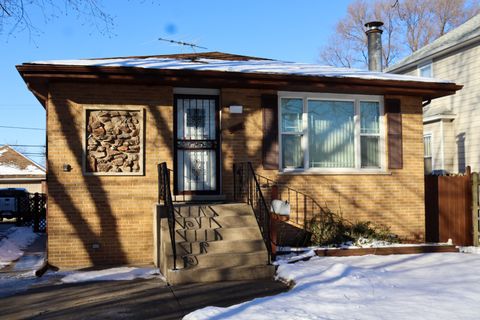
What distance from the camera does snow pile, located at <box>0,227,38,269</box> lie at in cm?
1021

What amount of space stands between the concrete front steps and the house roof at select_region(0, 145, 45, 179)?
30102 millimetres

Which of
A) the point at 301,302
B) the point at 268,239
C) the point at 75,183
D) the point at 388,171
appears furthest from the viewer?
the point at 388,171

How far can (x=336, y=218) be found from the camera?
9695mm

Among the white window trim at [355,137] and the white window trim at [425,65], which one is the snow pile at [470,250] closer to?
the white window trim at [355,137]

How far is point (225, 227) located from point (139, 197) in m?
1.91

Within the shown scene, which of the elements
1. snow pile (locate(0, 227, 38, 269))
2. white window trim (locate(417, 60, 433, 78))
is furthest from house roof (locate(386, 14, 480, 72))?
snow pile (locate(0, 227, 38, 269))

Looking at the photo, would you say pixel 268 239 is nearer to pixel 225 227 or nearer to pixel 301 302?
pixel 225 227

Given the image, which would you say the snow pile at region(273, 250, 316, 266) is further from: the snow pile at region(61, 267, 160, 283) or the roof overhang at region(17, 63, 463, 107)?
the roof overhang at region(17, 63, 463, 107)

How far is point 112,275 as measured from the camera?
768 centimetres

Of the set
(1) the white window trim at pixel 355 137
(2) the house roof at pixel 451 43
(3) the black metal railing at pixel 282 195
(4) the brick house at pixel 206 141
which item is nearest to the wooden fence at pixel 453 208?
(4) the brick house at pixel 206 141

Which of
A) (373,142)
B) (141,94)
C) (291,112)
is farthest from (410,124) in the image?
(141,94)

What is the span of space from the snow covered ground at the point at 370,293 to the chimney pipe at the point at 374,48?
296 inches

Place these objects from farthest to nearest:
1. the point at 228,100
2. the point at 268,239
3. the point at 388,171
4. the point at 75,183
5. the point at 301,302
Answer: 1. the point at 388,171
2. the point at 228,100
3. the point at 75,183
4. the point at 268,239
5. the point at 301,302

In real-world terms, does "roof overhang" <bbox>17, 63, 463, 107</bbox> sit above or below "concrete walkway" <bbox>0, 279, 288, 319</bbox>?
above
